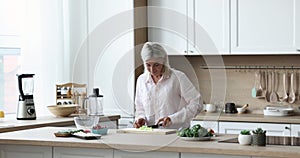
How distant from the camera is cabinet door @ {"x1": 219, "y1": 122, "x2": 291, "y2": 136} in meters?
4.97

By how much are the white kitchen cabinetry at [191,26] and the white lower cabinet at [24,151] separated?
7.33 feet

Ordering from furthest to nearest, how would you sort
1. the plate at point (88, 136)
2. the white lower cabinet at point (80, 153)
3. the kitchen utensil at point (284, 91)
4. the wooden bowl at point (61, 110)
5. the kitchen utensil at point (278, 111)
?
the kitchen utensil at point (284, 91), the kitchen utensil at point (278, 111), the wooden bowl at point (61, 110), the plate at point (88, 136), the white lower cabinet at point (80, 153)

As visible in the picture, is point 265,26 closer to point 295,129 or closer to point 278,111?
point 278,111

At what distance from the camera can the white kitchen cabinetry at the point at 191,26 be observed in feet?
17.8

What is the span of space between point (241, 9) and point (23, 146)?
2.50 meters

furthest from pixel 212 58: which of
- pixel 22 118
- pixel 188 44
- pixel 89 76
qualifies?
pixel 22 118

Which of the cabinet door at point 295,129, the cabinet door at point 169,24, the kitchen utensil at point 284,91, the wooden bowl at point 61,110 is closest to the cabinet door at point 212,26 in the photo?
the cabinet door at point 169,24

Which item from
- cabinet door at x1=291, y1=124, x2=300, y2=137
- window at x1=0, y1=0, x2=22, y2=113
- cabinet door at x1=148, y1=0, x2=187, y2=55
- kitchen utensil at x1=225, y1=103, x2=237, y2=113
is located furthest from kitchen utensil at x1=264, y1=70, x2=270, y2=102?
window at x1=0, y1=0, x2=22, y2=113

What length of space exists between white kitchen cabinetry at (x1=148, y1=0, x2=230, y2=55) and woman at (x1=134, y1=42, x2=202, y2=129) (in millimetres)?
1011

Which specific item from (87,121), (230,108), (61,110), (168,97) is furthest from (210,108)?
(87,121)

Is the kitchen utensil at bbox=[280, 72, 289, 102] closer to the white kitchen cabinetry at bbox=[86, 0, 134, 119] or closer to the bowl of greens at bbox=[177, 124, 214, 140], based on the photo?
the white kitchen cabinetry at bbox=[86, 0, 134, 119]

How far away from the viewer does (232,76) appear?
228 inches

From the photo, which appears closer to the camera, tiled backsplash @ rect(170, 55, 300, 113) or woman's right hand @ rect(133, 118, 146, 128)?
woman's right hand @ rect(133, 118, 146, 128)

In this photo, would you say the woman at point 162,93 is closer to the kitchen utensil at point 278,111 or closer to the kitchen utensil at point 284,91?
the kitchen utensil at point 278,111
